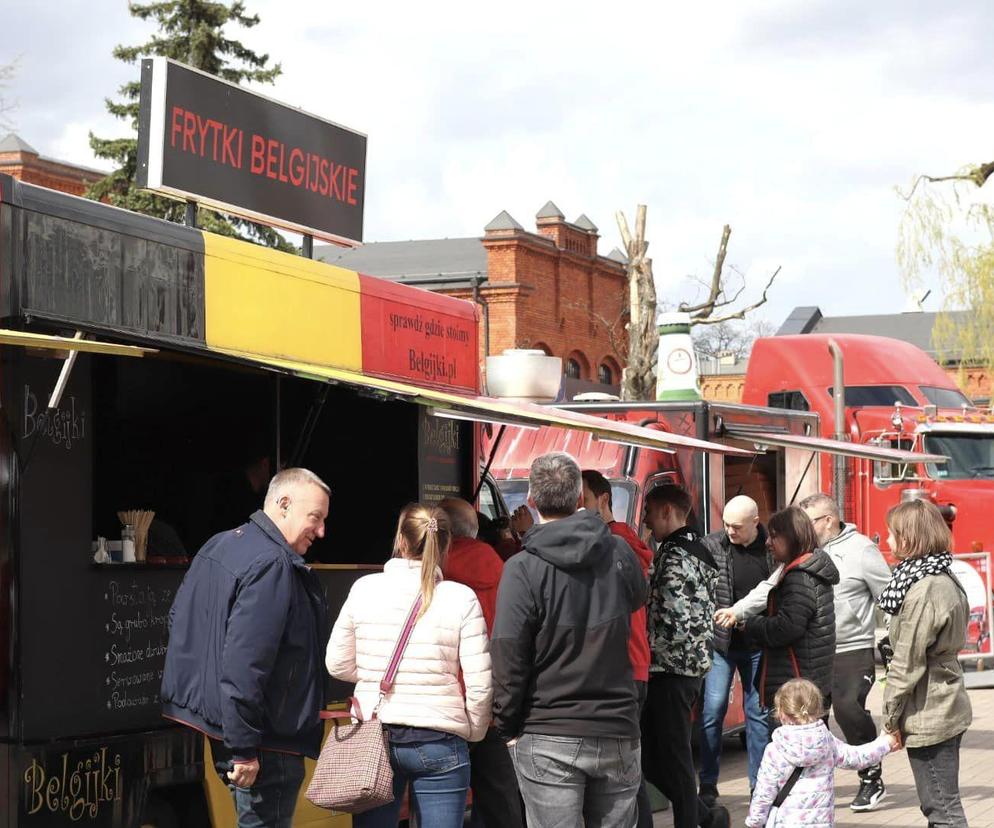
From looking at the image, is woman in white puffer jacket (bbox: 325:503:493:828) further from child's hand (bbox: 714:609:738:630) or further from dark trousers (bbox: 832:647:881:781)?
dark trousers (bbox: 832:647:881:781)

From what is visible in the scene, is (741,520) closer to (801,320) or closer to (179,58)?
(179,58)

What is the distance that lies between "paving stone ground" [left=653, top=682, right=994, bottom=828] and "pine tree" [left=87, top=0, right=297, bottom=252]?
1974 centimetres

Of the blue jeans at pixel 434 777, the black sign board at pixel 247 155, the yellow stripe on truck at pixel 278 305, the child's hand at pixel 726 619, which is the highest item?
the black sign board at pixel 247 155

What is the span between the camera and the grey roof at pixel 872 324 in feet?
233

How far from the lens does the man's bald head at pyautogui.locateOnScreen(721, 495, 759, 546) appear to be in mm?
9016

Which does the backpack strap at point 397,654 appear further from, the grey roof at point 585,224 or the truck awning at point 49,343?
the grey roof at point 585,224

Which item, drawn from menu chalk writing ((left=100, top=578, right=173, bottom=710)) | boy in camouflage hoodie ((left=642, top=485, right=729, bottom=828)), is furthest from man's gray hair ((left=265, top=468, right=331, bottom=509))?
boy in camouflage hoodie ((left=642, top=485, right=729, bottom=828))

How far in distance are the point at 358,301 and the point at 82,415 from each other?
2.20 m

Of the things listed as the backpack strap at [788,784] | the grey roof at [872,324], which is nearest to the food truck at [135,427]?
the backpack strap at [788,784]

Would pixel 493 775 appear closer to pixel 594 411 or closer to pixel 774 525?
pixel 774 525

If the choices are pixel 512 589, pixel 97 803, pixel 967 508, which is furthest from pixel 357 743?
pixel 967 508

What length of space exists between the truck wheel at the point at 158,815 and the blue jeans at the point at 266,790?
1.32 m

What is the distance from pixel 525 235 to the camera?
41.4m

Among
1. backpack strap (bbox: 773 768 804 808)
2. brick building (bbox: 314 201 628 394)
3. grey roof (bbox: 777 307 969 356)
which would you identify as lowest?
backpack strap (bbox: 773 768 804 808)
